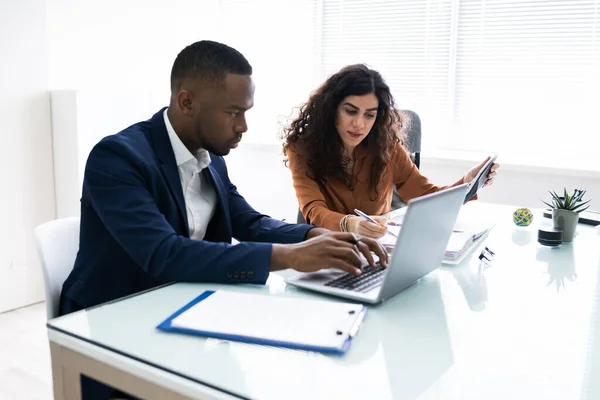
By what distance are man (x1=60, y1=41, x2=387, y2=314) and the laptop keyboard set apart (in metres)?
0.04

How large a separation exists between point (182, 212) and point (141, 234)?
0.18 m

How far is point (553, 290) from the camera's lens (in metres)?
1.32

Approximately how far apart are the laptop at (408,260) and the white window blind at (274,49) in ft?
9.50

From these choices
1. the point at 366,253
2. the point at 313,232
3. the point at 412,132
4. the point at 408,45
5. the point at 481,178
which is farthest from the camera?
the point at 408,45

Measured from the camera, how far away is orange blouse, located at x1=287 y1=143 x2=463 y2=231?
212 centimetres

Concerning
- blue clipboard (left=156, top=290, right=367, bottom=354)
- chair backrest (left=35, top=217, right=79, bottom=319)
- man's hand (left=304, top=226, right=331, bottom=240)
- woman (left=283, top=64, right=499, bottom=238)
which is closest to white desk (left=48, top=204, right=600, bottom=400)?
blue clipboard (left=156, top=290, right=367, bottom=354)

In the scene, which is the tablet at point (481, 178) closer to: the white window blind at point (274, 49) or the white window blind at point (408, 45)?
the white window blind at point (408, 45)

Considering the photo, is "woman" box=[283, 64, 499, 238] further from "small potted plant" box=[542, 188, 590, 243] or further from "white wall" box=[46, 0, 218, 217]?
"white wall" box=[46, 0, 218, 217]

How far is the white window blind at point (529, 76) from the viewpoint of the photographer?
10.5 feet

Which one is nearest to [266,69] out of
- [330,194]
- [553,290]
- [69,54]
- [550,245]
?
[69,54]

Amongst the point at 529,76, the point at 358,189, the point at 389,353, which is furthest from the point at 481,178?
the point at 529,76

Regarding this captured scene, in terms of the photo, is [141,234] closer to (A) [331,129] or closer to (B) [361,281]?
(B) [361,281]

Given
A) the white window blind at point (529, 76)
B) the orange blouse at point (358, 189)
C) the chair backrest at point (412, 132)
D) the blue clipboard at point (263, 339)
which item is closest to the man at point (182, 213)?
the blue clipboard at point (263, 339)

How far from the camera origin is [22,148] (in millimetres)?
3021
